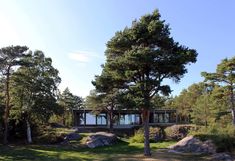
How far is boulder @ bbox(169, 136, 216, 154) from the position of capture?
2447cm

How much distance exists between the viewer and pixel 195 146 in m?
25.5

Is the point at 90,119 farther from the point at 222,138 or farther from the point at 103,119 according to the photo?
the point at 222,138

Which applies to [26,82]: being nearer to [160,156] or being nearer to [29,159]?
[29,159]

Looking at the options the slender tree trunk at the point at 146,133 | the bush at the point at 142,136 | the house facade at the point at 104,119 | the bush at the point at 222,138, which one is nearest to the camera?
the slender tree trunk at the point at 146,133

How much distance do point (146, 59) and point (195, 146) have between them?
776cm

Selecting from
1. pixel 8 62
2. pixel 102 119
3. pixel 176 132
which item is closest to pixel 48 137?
pixel 8 62

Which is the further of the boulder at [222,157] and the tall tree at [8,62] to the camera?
the tall tree at [8,62]

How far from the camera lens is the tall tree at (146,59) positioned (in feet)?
76.0

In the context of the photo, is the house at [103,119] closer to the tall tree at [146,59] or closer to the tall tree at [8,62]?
the tall tree at [8,62]

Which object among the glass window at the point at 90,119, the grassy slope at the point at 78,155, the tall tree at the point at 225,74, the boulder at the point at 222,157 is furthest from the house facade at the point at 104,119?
the boulder at the point at 222,157

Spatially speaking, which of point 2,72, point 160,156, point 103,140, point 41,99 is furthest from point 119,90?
point 2,72

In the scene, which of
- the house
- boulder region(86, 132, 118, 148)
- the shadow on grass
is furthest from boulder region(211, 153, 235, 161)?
the house

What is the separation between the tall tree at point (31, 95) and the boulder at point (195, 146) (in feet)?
42.1

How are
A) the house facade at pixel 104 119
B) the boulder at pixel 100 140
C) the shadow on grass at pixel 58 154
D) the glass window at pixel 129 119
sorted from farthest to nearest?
1. the glass window at pixel 129 119
2. the house facade at pixel 104 119
3. the boulder at pixel 100 140
4. the shadow on grass at pixel 58 154
